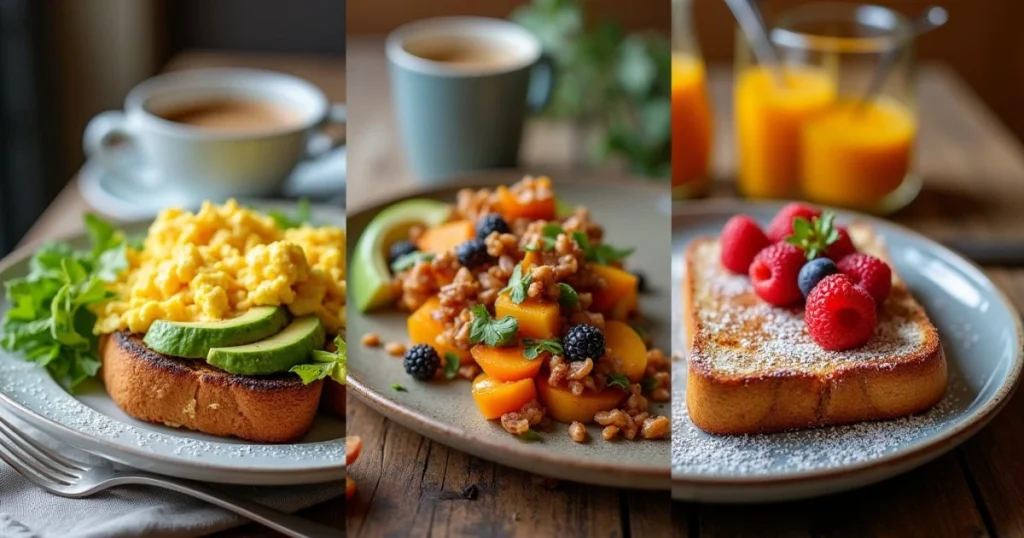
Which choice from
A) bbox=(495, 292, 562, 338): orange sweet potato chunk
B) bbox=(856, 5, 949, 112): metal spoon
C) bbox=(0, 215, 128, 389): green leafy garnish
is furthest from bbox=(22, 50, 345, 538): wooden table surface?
bbox=(856, 5, 949, 112): metal spoon

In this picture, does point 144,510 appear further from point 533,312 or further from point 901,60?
point 901,60

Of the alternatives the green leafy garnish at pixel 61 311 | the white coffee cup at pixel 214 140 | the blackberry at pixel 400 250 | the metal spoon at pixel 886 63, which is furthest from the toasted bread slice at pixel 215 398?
the metal spoon at pixel 886 63

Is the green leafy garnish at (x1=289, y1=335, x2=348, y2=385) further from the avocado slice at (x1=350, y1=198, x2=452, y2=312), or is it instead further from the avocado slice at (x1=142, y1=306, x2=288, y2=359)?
the avocado slice at (x1=350, y1=198, x2=452, y2=312)

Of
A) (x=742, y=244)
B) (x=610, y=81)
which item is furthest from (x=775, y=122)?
(x=742, y=244)

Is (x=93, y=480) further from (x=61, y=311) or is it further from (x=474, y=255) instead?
(x=474, y=255)

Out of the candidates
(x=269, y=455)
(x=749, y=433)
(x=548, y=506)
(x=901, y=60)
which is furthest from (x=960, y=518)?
(x=901, y=60)
